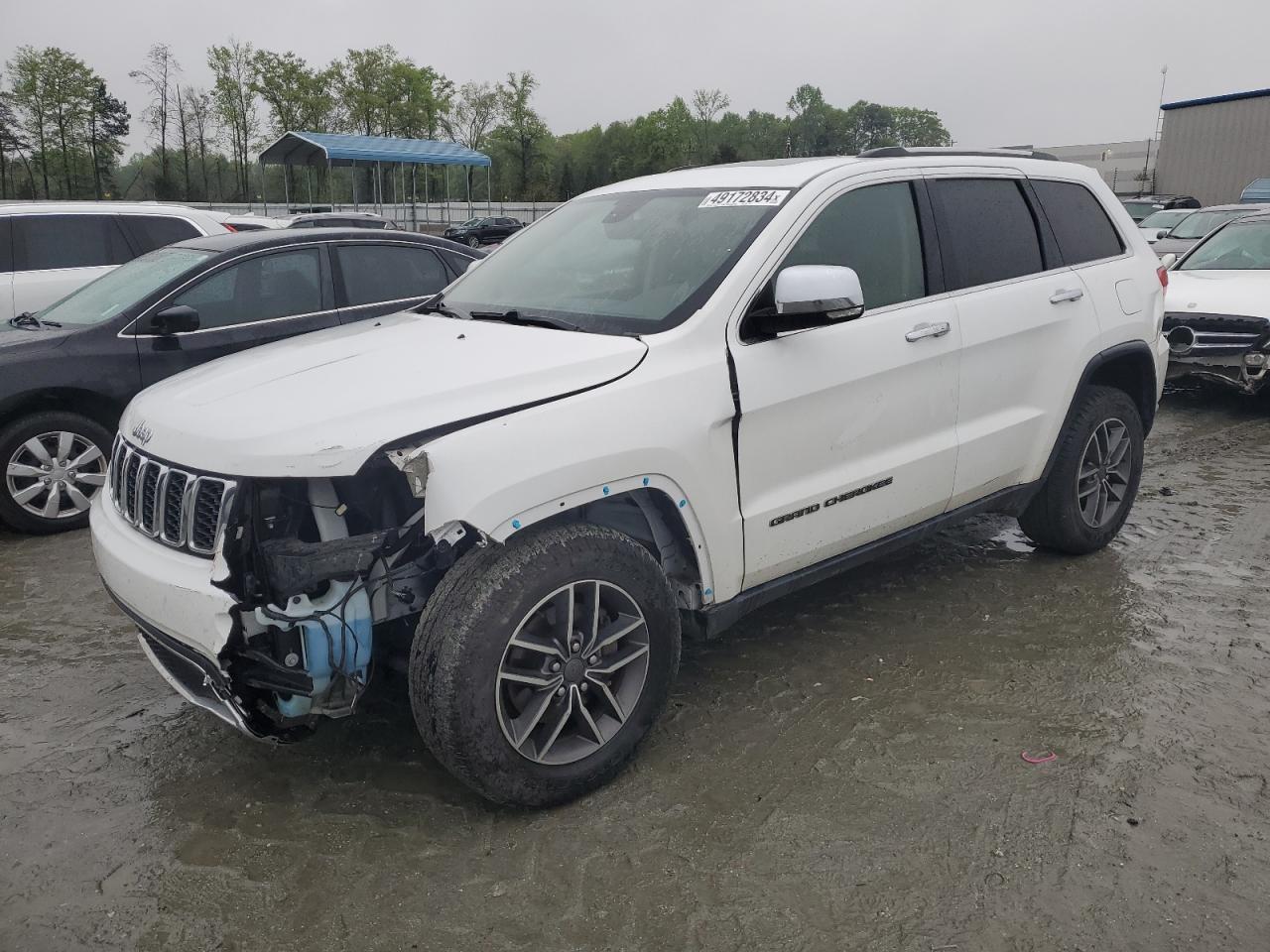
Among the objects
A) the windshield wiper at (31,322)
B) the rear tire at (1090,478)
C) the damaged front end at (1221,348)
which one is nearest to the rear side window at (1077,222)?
the rear tire at (1090,478)

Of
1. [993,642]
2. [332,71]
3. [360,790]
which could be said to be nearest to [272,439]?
[360,790]

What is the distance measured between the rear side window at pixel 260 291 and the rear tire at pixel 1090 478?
4392 millimetres

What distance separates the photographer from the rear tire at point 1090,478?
4582 mm

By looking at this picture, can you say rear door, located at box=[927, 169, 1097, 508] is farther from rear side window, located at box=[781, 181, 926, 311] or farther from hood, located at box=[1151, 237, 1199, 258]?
hood, located at box=[1151, 237, 1199, 258]

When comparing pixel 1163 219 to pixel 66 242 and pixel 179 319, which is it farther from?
pixel 179 319

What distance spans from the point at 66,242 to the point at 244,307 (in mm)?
2605

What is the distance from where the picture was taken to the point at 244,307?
6.14 metres

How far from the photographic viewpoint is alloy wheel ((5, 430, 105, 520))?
5.59 m

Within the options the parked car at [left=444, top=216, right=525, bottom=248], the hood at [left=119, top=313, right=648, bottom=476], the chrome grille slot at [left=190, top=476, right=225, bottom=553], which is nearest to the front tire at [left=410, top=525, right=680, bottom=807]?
the hood at [left=119, top=313, right=648, bottom=476]

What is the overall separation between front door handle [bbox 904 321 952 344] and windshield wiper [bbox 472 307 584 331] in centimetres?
125

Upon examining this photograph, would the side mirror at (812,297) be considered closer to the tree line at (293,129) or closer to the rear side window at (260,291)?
the rear side window at (260,291)

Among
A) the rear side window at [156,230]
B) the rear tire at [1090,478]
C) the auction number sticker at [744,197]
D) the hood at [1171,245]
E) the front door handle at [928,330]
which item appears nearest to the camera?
the auction number sticker at [744,197]

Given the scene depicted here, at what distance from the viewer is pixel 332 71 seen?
172 ft

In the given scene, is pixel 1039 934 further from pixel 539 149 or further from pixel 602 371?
pixel 539 149
